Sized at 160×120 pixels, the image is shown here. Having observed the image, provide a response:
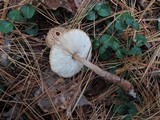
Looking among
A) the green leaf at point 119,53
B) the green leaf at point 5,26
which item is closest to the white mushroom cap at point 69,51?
the green leaf at point 119,53

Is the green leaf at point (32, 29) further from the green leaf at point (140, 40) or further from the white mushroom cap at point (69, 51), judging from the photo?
the green leaf at point (140, 40)

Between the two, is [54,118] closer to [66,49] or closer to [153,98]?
[66,49]

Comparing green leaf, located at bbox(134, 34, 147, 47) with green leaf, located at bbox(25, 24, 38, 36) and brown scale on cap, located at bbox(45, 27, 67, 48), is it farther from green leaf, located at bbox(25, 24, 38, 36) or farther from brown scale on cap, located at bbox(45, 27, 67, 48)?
green leaf, located at bbox(25, 24, 38, 36)

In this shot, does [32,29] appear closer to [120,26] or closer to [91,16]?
[91,16]

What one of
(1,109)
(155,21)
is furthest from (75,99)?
(155,21)

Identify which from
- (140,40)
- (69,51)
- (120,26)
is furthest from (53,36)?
(140,40)

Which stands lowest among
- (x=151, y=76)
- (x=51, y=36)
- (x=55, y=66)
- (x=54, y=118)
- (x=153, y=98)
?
(x=153, y=98)

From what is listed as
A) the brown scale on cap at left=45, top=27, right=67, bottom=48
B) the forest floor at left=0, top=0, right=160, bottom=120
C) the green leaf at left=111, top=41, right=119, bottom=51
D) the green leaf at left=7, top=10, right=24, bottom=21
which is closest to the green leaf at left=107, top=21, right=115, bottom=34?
the forest floor at left=0, top=0, right=160, bottom=120
